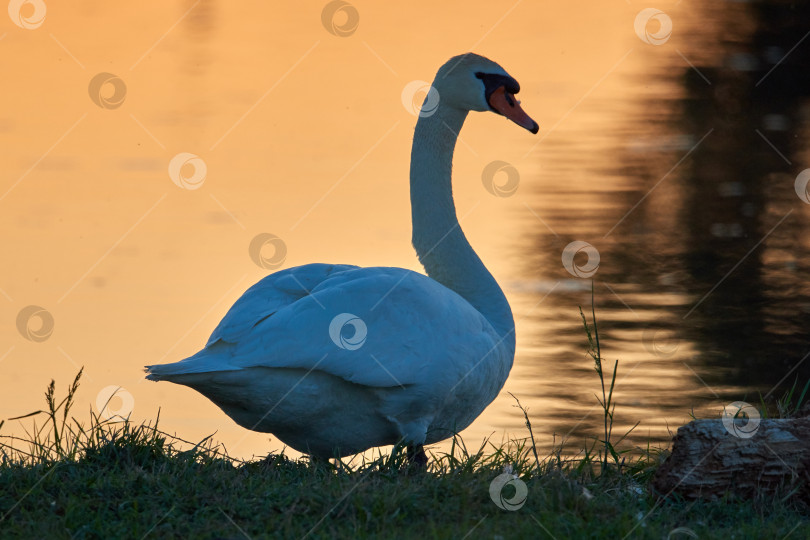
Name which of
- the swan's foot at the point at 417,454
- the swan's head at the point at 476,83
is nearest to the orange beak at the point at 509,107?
the swan's head at the point at 476,83

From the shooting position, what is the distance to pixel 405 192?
1198cm

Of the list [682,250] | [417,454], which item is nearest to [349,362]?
[417,454]

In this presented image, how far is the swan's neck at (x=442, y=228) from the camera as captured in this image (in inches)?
249

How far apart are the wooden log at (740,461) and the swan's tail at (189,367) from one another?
1.82 meters

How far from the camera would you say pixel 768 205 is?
40.7ft

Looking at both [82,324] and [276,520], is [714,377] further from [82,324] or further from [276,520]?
[276,520]

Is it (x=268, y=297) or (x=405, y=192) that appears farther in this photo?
(x=405, y=192)

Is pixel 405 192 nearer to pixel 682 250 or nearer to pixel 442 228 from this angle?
pixel 682 250

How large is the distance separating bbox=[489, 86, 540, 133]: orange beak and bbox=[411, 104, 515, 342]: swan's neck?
242 millimetres

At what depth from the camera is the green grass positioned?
4270mm

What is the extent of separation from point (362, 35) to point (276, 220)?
368 inches

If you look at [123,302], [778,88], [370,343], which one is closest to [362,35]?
[778,88]

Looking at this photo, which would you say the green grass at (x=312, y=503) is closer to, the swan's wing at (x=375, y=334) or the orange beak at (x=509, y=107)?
the swan's wing at (x=375, y=334)

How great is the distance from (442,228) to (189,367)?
1977 mm
